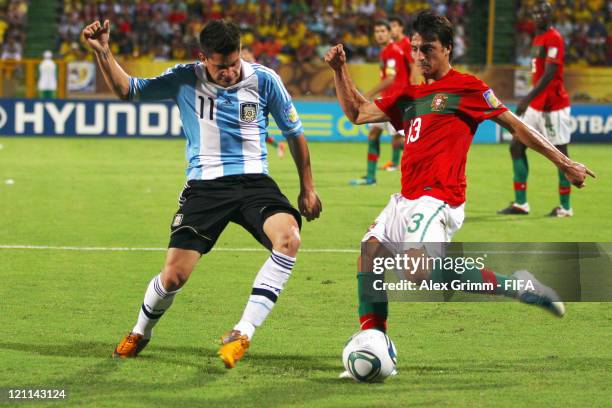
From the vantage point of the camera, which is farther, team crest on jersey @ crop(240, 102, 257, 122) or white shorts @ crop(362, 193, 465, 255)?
team crest on jersey @ crop(240, 102, 257, 122)

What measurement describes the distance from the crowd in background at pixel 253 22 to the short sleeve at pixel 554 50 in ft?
54.5

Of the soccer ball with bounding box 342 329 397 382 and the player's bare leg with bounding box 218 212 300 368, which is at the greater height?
the player's bare leg with bounding box 218 212 300 368

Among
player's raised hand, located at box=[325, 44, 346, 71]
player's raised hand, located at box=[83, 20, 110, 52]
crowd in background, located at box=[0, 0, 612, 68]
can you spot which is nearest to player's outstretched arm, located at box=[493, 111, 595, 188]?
player's raised hand, located at box=[325, 44, 346, 71]

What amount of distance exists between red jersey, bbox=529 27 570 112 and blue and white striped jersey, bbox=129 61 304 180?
7.58 meters

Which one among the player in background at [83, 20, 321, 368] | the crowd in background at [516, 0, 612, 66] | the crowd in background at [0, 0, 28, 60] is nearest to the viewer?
the player in background at [83, 20, 321, 368]

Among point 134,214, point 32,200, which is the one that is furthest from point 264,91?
point 32,200

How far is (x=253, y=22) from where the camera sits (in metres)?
32.1

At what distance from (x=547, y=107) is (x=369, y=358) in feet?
27.9

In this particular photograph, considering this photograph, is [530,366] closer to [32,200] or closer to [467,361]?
[467,361]

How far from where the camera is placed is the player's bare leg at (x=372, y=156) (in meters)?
16.5

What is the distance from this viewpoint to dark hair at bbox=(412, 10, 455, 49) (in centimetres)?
645

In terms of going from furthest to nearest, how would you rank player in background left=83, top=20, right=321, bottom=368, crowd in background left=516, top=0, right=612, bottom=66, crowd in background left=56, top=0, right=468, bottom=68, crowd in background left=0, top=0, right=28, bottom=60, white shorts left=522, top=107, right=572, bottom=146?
crowd in background left=516, top=0, right=612, bottom=66 < crowd in background left=56, top=0, right=468, bottom=68 < crowd in background left=0, top=0, right=28, bottom=60 < white shorts left=522, top=107, right=572, bottom=146 < player in background left=83, top=20, right=321, bottom=368

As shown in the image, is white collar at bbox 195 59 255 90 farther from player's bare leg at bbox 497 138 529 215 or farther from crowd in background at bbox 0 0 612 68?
crowd in background at bbox 0 0 612 68

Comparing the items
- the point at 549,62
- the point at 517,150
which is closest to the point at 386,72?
the point at 517,150
